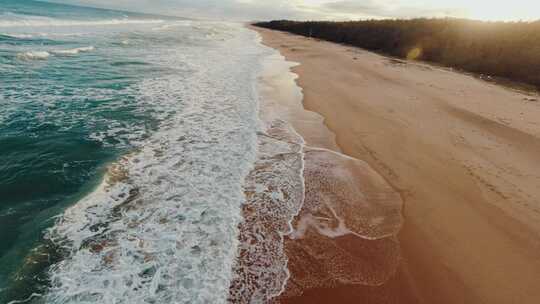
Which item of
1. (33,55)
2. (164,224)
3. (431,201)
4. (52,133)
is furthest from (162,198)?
(33,55)

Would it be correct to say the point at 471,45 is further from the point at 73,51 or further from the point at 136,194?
the point at 73,51

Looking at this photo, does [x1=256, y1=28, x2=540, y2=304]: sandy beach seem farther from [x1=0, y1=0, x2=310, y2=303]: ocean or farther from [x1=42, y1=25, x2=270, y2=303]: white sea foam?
[x1=42, y1=25, x2=270, y2=303]: white sea foam

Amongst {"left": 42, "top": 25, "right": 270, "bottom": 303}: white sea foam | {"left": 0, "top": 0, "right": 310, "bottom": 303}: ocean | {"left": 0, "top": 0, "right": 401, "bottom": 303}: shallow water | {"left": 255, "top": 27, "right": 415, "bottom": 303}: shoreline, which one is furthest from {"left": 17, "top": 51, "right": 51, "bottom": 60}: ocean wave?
{"left": 255, "top": 27, "right": 415, "bottom": 303}: shoreline

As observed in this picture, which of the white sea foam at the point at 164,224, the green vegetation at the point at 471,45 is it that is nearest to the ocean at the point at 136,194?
the white sea foam at the point at 164,224

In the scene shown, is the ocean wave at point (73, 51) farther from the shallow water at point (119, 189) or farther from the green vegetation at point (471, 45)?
the green vegetation at point (471, 45)

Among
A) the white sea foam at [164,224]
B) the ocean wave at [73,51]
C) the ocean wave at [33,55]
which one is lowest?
the white sea foam at [164,224]

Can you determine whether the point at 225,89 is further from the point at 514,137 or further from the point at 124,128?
the point at 514,137
